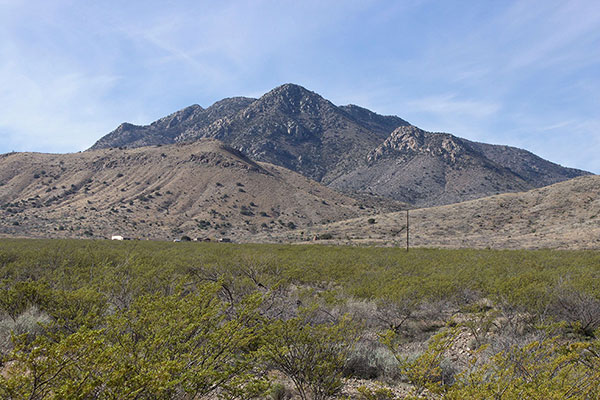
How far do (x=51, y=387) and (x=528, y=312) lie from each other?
1381cm

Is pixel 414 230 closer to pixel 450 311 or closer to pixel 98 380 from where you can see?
pixel 450 311

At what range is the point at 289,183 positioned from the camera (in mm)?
100188

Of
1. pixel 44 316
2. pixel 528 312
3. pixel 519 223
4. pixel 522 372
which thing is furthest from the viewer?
pixel 519 223

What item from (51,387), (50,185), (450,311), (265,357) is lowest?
(450,311)

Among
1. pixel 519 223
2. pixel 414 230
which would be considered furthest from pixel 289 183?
pixel 519 223

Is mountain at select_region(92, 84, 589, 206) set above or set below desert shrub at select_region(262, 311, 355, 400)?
above

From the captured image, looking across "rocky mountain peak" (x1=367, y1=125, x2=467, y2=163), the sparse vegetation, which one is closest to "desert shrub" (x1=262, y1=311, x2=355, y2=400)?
the sparse vegetation

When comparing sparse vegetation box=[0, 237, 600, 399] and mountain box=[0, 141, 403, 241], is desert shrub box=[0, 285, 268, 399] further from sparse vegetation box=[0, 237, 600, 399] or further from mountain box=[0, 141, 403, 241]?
mountain box=[0, 141, 403, 241]

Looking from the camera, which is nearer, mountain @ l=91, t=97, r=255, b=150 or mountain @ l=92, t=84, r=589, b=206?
mountain @ l=92, t=84, r=589, b=206

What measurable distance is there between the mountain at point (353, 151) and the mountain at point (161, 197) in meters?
26.3

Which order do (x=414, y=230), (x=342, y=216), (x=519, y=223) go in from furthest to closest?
(x=342, y=216)
(x=414, y=230)
(x=519, y=223)

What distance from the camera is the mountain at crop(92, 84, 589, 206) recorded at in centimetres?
11631

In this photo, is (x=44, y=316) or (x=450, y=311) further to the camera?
(x=450, y=311)

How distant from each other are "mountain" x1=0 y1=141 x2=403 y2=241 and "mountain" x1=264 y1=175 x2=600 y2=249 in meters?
15.9
